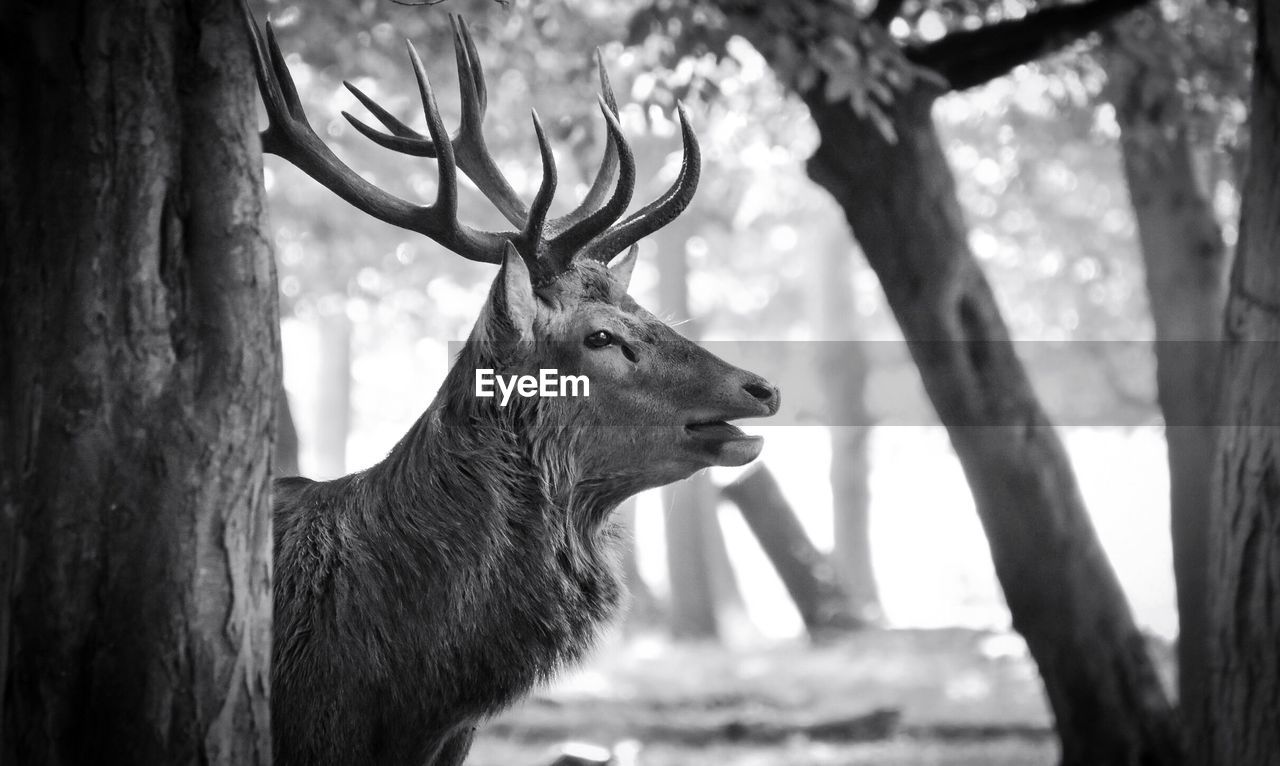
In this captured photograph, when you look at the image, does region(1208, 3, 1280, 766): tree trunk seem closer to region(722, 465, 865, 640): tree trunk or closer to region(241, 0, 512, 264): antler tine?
region(241, 0, 512, 264): antler tine

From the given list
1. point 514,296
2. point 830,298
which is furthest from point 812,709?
point 830,298

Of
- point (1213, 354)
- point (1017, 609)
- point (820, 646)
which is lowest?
point (820, 646)

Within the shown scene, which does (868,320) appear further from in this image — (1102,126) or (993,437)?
(993,437)

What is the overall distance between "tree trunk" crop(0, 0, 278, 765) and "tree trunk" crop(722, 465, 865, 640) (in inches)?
363

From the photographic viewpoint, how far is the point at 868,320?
20484 millimetres

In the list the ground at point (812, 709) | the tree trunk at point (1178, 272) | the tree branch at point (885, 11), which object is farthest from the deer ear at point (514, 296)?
the tree trunk at point (1178, 272)

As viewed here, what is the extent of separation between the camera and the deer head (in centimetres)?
384

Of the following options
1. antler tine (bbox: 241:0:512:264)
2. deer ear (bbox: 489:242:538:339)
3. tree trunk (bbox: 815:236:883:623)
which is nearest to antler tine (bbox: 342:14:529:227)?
antler tine (bbox: 241:0:512:264)

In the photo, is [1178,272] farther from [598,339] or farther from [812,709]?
[598,339]

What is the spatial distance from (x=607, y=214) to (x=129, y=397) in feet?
5.45

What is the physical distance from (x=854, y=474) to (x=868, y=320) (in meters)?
5.23

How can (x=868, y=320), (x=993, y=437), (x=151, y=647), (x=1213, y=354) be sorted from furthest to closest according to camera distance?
(x=868, y=320)
(x=1213, y=354)
(x=993, y=437)
(x=151, y=647)

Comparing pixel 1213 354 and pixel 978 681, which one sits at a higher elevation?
pixel 1213 354

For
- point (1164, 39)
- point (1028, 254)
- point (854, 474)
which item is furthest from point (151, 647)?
point (1028, 254)
